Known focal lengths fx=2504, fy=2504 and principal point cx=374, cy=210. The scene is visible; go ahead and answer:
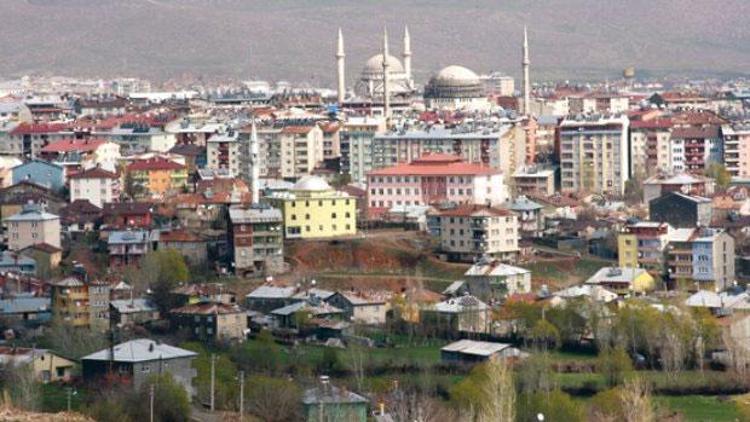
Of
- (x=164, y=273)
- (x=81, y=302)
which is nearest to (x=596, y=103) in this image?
(x=164, y=273)

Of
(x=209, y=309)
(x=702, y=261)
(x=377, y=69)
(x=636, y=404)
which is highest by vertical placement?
(x=377, y=69)

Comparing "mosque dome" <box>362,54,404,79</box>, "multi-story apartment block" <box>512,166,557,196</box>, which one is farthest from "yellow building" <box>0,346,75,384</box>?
"mosque dome" <box>362,54,404,79</box>

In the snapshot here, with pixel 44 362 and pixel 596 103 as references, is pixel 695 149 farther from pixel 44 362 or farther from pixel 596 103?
pixel 44 362

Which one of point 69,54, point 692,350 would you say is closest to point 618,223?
point 692,350

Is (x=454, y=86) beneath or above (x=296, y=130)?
above

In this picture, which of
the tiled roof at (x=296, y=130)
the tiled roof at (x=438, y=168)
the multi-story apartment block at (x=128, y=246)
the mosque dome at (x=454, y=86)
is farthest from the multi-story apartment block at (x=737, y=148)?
the multi-story apartment block at (x=128, y=246)

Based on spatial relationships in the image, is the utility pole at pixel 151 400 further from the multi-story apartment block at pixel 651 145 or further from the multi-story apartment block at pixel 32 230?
the multi-story apartment block at pixel 651 145
